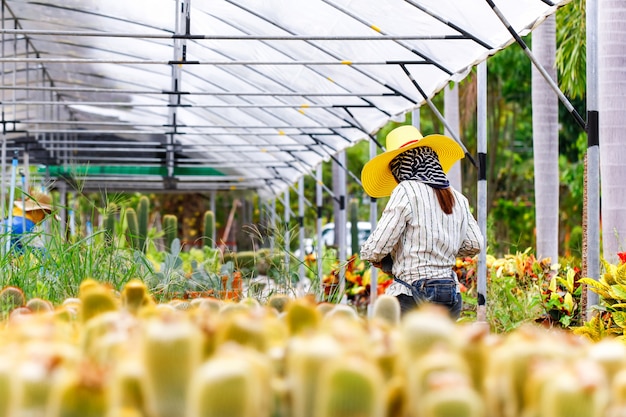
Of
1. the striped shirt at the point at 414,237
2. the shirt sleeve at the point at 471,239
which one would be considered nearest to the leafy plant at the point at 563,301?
the shirt sleeve at the point at 471,239

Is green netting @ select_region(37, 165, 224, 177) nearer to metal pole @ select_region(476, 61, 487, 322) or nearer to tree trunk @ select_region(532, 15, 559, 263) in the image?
tree trunk @ select_region(532, 15, 559, 263)

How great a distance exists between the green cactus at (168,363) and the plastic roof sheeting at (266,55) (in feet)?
13.9

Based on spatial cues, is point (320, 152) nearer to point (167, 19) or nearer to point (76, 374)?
point (167, 19)

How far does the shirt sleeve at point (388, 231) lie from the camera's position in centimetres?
440

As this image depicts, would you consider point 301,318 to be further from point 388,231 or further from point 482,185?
point 482,185

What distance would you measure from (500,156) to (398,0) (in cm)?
1900

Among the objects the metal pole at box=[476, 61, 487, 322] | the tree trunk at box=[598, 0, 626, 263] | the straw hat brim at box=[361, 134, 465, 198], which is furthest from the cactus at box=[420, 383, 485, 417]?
the metal pole at box=[476, 61, 487, 322]

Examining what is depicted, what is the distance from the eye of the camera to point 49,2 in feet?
30.5

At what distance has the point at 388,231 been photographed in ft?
14.5

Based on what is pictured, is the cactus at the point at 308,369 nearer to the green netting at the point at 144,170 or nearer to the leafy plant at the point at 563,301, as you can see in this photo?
the leafy plant at the point at 563,301

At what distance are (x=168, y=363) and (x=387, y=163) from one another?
14.1 ft

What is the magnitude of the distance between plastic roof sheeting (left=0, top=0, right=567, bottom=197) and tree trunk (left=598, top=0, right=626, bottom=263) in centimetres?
92

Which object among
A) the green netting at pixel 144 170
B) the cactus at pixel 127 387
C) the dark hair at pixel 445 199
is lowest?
the cactus at pixel 127 387

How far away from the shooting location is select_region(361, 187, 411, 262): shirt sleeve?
440 cm
